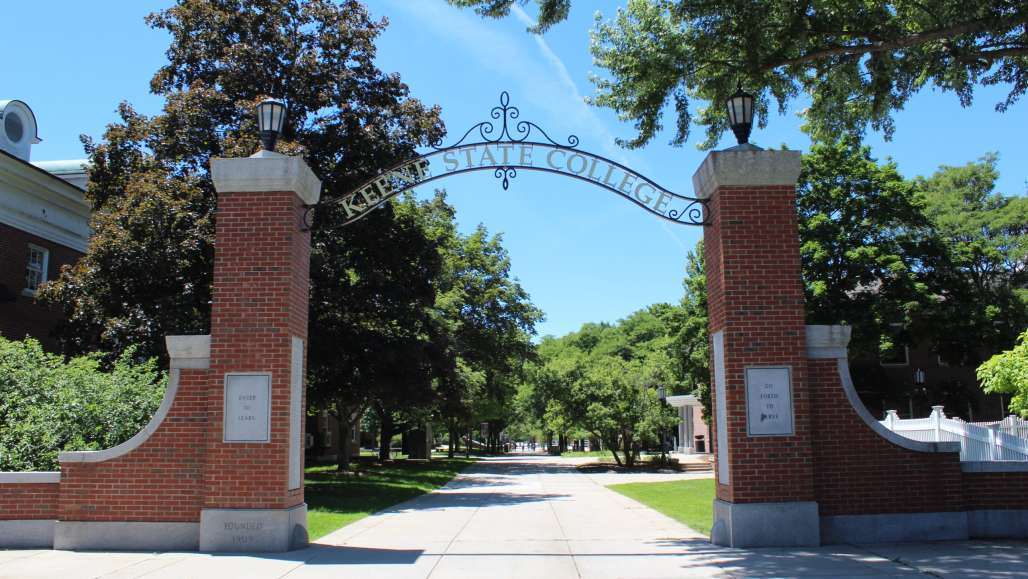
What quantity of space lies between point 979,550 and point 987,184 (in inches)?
1503

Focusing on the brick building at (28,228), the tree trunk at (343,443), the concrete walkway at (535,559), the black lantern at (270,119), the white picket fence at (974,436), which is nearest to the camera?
the concrete walkway at (535,559)

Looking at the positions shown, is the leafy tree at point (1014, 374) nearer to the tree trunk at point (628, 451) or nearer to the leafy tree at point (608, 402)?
the leafy tree at point (608, 402)

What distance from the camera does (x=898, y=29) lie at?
1191 cm

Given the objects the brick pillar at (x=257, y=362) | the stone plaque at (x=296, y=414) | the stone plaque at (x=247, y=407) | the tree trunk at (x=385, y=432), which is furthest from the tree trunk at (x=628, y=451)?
the stone plaque at (x=247, y=407)

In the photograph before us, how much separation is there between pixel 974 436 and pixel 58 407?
734 inches

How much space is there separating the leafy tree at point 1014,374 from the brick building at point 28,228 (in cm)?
2420

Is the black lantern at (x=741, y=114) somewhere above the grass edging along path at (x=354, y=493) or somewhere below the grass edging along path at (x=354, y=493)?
above

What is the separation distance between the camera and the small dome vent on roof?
2547 cm

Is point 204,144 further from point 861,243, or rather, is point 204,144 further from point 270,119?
point 861,243

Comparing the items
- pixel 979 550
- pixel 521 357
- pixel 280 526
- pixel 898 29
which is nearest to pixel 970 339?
pixel 521 357

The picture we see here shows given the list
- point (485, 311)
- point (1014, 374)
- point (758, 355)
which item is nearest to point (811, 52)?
→ point (758, 355)

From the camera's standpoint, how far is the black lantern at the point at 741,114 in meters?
10.5

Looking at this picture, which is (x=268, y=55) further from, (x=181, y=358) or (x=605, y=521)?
(x=605, y=521)

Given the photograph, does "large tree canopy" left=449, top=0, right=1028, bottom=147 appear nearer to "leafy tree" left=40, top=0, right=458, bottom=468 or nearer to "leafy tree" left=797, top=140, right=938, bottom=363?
"leafy tree" left=40, top=0, right=458, bottom=468
